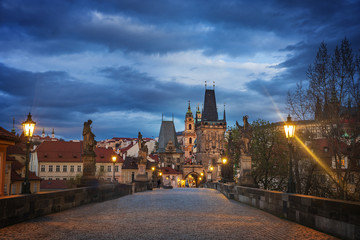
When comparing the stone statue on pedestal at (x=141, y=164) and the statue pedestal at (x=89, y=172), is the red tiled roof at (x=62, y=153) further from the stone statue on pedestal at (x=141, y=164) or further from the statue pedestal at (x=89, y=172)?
the statue pedestal at (x=89, y=172)

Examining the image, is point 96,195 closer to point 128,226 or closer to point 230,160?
point 128,226

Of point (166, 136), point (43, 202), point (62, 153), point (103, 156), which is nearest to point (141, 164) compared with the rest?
point (43, 202)

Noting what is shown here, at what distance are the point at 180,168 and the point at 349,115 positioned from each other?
133804mm

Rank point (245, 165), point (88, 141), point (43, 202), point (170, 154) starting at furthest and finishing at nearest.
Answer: point (170, 154) < point (245, 165) < point (88, 141) < point (43, 202)

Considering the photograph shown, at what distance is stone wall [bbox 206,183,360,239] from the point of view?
8336 mm

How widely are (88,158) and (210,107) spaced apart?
157 metres

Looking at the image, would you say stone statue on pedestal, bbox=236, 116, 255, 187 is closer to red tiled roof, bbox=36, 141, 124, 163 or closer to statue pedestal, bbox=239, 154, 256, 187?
statue pedestal, bbox=239, 154, 256, 187

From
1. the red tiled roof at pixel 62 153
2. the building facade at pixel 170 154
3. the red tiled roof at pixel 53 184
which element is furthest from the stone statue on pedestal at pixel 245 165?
the building facade at pixel 170 154

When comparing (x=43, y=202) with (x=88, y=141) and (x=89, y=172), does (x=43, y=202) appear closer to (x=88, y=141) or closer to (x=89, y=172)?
(x=89, y=172)

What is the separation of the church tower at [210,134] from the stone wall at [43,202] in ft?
454

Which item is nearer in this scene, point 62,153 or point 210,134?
point 62,153

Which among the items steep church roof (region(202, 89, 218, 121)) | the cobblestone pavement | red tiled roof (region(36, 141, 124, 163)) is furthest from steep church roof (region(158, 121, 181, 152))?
the cobblestone pavement

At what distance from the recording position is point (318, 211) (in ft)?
33.0

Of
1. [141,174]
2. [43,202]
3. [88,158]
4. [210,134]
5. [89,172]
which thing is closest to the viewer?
[43,202]
